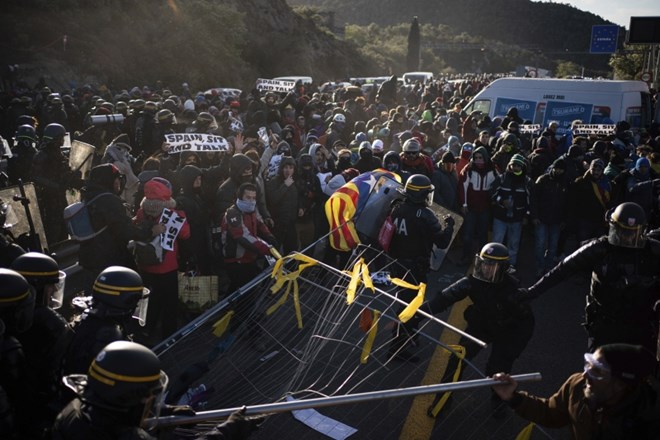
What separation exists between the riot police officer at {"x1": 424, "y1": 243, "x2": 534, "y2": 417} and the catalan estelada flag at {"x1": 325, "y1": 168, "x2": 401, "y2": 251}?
1538 mm

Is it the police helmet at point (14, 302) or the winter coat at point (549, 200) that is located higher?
the police helmet at point (14, 302)

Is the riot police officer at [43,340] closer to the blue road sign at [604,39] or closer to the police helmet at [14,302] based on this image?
the police helmet at [14,302]

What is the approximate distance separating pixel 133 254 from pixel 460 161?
603cm

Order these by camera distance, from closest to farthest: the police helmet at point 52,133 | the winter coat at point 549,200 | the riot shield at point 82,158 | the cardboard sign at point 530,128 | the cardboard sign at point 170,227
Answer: the cardboard sign at point 170,227 < the police helmet at point 52,133 < the riot shield at point 82,158 < the winter coat at point 549,200 < the cardboard sign at point 530,128

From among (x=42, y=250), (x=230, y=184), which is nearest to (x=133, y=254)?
(x=42, y=250)

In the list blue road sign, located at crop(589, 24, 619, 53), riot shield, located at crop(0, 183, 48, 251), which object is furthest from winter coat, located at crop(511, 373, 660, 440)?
blue road sign, located at crop(589, 24, 619, 53)

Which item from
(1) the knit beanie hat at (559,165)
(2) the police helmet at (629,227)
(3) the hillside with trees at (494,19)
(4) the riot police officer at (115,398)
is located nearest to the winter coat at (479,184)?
(1) the knit beanie hat at (559,165)

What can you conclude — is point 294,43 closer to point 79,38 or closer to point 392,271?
point 79,38

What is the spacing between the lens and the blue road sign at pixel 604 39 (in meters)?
32.4

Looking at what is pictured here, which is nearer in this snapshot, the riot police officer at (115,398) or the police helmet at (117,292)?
the riot police officer at (115,398)

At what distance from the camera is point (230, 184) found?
290 inches

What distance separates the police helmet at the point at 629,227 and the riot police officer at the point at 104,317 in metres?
3.70

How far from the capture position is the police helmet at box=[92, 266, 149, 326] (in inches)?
149

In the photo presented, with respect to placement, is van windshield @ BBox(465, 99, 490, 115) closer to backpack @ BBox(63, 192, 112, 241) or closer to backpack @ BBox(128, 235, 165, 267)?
backpack @ BBox(128, 235, 165, 267)
